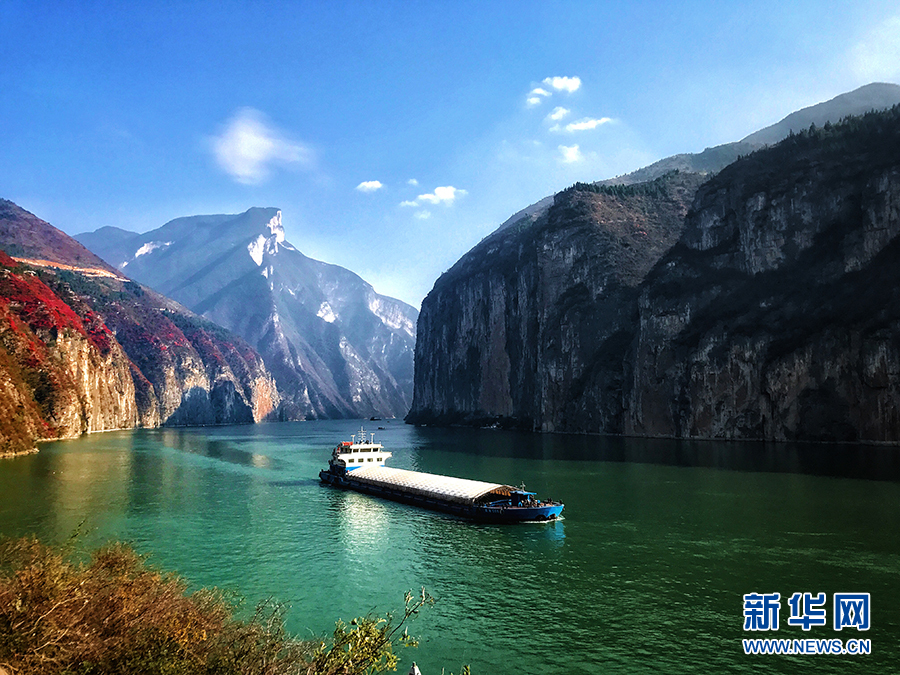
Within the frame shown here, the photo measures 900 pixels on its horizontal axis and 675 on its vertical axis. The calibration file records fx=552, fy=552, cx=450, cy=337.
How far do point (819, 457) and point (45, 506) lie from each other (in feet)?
329

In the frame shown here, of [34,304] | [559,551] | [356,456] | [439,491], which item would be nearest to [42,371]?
[34,304]

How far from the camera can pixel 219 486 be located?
73625mm

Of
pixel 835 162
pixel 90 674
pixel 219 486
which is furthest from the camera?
pixel 835 162

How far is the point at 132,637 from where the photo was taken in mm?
14789

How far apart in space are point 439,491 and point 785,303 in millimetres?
94484

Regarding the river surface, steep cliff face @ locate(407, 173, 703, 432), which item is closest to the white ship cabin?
the river surface

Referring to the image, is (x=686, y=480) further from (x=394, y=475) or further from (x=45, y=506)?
(x=45, y=506)

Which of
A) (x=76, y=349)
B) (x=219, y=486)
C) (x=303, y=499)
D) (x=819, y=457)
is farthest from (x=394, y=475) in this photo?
(x=76, y=349)

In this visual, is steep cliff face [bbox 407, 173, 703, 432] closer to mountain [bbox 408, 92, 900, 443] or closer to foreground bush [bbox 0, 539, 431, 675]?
mountain [bbox 408, 92, 900, 443]

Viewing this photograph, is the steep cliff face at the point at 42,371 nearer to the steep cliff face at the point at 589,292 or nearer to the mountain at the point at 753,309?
the steep cliff face at the point at 589,292

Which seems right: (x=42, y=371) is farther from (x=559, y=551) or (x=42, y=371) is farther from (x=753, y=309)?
(x=753, y=309)

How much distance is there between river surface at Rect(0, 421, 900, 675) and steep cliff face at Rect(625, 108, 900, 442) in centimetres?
2816

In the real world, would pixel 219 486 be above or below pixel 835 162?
below

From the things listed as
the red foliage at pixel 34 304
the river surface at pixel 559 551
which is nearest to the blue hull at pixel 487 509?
the river surface at pixel 559 551
